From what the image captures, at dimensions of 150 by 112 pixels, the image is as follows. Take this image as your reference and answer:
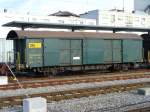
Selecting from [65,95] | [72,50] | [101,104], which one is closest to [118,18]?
[72,50]

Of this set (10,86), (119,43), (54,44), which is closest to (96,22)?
(119,43)

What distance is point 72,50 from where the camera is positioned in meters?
26.3

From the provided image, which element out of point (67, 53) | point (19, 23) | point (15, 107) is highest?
point (19, 23)

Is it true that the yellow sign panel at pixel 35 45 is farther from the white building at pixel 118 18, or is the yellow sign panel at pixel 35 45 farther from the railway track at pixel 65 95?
the white building at pixel 118 18

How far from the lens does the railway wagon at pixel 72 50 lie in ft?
79.7

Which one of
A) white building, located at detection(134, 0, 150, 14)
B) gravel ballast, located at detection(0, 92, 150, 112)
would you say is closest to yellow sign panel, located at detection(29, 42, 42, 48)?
gravel ballast, located at detection(0, 92, 150, 112)

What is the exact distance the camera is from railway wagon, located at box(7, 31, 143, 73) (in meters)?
24.3

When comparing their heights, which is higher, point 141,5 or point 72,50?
point 141,5

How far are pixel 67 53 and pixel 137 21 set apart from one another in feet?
186

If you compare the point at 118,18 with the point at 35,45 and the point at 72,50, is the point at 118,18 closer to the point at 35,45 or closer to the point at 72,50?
the point at 72,50

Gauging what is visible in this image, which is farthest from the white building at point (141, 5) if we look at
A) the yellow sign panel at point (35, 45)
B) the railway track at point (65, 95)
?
the railway track at point (65, 95)

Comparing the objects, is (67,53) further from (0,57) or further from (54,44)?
(0,57)

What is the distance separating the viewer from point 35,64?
24219mm

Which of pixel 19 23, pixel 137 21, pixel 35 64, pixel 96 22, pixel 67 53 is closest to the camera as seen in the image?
pixel 35 64
